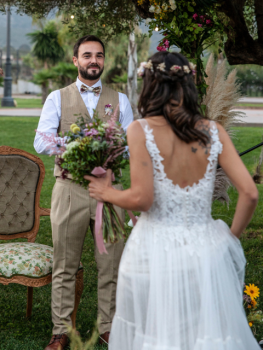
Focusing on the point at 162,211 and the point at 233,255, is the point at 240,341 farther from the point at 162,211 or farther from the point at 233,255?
the point at 162,211

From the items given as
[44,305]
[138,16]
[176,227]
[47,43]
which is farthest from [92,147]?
[47,43]

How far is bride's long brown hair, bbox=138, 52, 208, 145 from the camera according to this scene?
6.17ft

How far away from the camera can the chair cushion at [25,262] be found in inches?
129

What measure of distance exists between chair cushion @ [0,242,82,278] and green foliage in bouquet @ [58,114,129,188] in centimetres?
136

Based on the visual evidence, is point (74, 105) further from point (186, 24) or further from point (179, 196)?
point (179, 196)

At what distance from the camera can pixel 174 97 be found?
191 centimetres

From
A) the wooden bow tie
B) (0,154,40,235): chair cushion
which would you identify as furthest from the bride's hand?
(0,154,40,235): chair cushion

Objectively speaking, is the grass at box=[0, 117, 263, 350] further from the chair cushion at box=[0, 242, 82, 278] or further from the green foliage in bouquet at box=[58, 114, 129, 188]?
the green foliage in bouquet at box=[58, 114, 129, 188]

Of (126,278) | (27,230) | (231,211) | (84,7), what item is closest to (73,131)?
(126,278)

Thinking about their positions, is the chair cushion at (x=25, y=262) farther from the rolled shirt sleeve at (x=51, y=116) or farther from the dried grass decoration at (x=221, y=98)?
the dried grass decoration at (x=221, y=98)

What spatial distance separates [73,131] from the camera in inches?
84.2

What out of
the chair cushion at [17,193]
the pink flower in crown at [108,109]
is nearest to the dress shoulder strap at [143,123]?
the pink flower in crown at [108,109]

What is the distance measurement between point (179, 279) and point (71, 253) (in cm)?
129

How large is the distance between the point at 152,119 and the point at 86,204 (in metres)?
1.24
